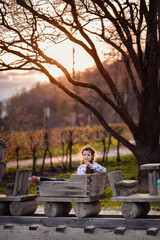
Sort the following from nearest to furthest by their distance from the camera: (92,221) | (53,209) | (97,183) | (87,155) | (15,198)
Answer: (92,221), (97,183), (53,209), (87,155), (15,198)

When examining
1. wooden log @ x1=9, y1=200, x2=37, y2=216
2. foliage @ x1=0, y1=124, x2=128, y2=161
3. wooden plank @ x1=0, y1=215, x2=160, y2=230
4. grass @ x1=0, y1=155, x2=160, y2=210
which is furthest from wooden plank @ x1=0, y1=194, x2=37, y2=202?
foliage @ x1=0, y1=124, x2=128, y2=161

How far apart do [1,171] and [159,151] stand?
555 centimetres

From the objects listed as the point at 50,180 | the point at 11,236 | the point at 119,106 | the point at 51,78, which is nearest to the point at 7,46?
the point at 51,78

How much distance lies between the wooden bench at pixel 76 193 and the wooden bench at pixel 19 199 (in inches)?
16.4

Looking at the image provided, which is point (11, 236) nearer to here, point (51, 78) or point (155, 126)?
point (51, 78)

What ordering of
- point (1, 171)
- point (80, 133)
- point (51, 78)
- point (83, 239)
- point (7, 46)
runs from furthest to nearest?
point (80, 133) < point (51, 78) < point (7, 46) < point (1, 171) < point (83, 239)

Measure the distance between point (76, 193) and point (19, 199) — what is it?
44.1 inches

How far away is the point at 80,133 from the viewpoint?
20078 millimetres

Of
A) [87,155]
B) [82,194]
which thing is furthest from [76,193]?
[87,155]

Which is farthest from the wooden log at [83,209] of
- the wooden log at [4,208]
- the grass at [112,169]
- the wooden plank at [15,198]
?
the grass at [112,169]

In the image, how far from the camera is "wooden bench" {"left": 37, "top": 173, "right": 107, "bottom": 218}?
23.2 feet

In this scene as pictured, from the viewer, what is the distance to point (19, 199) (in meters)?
7.54

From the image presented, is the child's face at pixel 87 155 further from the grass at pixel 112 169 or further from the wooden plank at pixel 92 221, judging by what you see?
the grass at pixel 112 169

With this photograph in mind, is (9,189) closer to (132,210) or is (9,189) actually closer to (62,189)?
(62,189)
